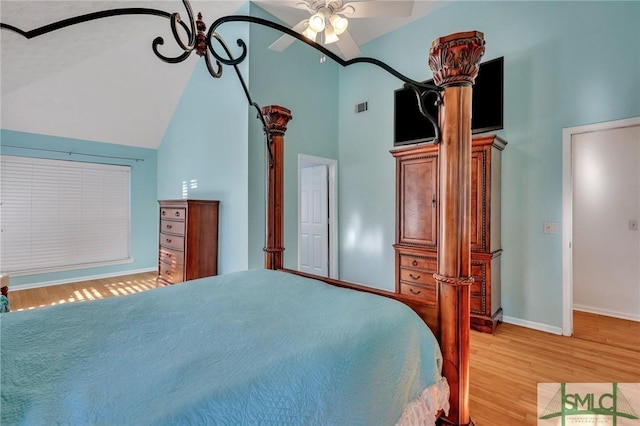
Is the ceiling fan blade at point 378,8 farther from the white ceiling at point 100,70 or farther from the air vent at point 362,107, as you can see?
the air vent at point 362,107

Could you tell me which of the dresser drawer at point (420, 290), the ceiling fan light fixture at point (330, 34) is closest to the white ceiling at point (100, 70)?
the ceiling fan light fixture at point (330, 34)

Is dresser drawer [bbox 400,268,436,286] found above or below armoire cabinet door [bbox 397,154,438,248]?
below

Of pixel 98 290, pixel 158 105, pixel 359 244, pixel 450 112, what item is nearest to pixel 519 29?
pixel 450 112

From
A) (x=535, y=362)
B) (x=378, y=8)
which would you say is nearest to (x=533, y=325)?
(x=535, y=362)

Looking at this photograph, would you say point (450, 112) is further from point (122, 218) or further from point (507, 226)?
point (122, 218)

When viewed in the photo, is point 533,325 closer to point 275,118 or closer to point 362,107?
point 275,118

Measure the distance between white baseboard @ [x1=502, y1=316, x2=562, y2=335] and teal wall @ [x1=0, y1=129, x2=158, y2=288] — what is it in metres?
5.90

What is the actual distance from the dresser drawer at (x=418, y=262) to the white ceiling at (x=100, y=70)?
2717 millimetres

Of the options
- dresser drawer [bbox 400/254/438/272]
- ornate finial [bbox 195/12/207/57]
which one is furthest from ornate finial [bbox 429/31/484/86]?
dresser drawer [bbox 400/254/438/272]

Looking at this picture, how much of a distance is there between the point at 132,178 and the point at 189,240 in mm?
2793

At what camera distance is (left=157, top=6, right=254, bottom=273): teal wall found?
11.9 feet

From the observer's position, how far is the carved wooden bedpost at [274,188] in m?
2.13

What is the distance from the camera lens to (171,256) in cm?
387

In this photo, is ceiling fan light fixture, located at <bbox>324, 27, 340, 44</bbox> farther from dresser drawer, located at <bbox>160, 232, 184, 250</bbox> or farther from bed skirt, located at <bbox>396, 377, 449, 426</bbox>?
dresser drawer, located at <bbox>160, 232, 184, 250</bbox>
